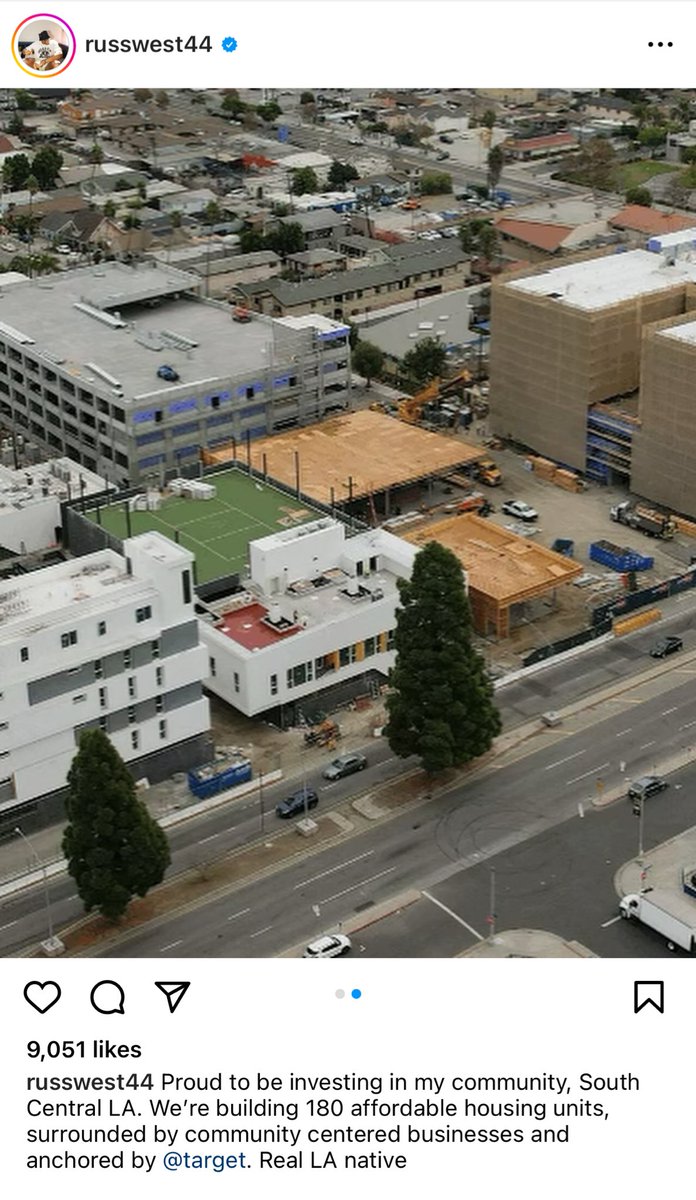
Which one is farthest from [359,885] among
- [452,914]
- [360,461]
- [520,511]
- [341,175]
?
[341,175]

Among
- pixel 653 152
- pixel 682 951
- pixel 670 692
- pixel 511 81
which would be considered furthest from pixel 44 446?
pixel 653 152

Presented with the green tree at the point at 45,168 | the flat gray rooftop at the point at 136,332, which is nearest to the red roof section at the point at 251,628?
the flat gray rooftop at the point at 136,332

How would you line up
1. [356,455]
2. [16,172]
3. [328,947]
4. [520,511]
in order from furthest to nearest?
[16,172] < [356,455] < [520,511] < [328,947]

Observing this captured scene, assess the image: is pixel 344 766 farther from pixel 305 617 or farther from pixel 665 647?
pixel 665 647

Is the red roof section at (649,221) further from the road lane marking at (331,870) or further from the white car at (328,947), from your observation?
the white car at (328,947)

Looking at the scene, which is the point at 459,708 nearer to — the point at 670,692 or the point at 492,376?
the point at 670,692

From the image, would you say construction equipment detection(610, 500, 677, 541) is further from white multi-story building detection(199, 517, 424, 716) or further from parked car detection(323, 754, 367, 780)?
parked car detection(323, 754, 367, 780)

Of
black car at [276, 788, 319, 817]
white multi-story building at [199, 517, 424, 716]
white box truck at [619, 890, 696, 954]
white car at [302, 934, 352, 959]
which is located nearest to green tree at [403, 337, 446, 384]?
white multi-story building at [199, 517, 424, 716]
